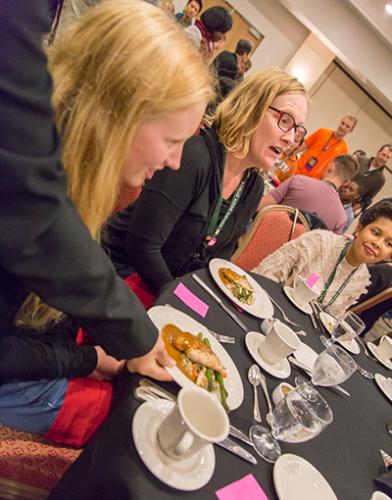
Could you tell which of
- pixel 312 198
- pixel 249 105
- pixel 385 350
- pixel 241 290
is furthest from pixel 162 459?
pixel 312 198

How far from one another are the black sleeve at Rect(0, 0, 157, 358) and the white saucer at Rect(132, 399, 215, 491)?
0.16m

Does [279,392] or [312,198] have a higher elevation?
[312,198]

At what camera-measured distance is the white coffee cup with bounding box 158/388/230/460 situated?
0.59 metres

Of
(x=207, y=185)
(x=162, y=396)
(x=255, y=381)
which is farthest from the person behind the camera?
(x=207, y=185)

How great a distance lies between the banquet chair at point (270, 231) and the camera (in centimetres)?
218

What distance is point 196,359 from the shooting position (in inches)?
33.7

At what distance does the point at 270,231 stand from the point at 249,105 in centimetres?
93

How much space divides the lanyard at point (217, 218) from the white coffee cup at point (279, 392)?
0.78 metres

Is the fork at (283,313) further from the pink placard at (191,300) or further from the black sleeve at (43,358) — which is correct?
the black sleeve at (43,358)

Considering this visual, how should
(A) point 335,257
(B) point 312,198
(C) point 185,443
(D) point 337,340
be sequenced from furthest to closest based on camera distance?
(B) point 312,198, (A) point 335,257, (D) point 337,340, (C) point 185,443

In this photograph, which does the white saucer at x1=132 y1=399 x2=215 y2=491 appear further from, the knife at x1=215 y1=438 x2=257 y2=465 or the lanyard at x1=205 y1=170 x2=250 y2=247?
the lanyard at x1=205 y1=170 x2=250 y2=247

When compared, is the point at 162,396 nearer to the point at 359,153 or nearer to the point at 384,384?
the point at 384,384

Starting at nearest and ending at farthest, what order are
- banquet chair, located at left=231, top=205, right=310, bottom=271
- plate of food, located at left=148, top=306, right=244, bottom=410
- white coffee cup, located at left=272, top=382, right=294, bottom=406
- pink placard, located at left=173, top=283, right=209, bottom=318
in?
plate of food, located at left=148, top=306, right=244, bottom=410 → white coffee cup, located at left=272, top=382, right=294, bottom=406 → pink placard, located at left=173, top=283, right=209, bottom=318 → banquet chair, located at left=231, top=205, right=310, bottom=271

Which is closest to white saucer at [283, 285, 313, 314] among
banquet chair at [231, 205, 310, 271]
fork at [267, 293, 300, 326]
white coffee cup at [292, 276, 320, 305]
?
white coffee cup at [292, 276, 320, 305]
